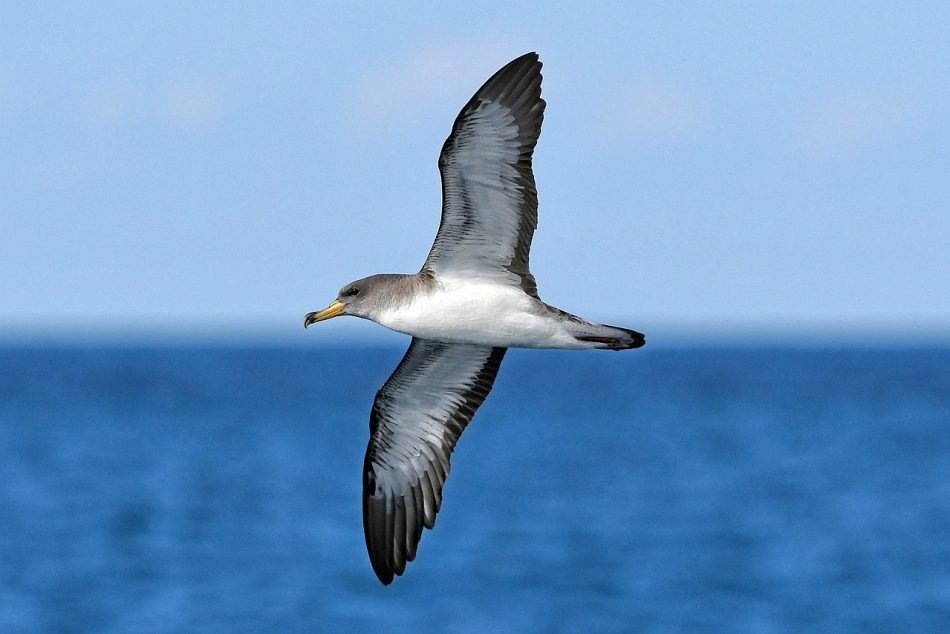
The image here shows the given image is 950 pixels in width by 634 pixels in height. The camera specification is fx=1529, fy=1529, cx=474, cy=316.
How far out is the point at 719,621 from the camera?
102 ft

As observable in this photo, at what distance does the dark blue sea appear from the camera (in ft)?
104

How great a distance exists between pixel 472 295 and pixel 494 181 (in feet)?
3.44

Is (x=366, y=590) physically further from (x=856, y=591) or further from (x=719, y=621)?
(x=856, y=591)

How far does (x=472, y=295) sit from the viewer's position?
13.0 meters

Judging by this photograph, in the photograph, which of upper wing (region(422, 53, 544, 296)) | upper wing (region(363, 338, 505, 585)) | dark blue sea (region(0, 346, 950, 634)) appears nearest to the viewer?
upper wing (region(422, 53, 544, 296))

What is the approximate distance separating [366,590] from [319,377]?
96107 mm

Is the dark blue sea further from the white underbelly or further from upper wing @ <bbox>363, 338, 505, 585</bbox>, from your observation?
the white underbelly

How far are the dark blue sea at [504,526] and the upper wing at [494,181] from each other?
18.2 m

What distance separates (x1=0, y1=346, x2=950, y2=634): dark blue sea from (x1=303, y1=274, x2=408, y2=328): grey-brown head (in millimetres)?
17937

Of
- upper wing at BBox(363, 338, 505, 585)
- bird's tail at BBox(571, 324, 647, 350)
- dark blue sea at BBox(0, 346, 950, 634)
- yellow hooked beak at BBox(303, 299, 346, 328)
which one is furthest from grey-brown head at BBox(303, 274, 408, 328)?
dark blue sea at BBox(0, 346, 950, 634)

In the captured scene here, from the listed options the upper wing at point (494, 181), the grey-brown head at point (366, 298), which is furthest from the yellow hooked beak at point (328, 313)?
the upper wing at point (494, 181)

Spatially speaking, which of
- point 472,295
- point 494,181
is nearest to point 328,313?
point 472,295

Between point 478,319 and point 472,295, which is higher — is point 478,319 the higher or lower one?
the lower one

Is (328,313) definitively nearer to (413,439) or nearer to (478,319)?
(478,319)
